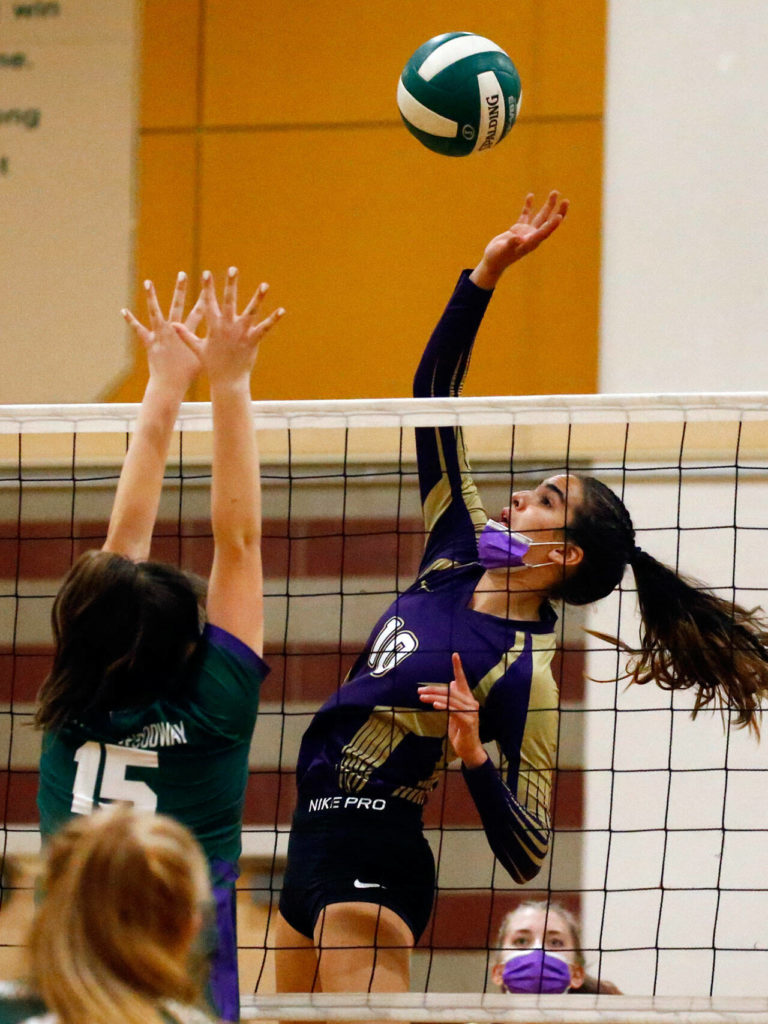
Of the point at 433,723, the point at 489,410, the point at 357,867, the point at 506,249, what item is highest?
the point at 506,249

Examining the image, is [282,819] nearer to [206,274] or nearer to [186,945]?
[206,274]

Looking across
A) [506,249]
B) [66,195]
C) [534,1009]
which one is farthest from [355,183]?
[534,1009]

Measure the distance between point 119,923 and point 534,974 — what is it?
8.82 feet

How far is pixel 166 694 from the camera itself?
2.20 meters

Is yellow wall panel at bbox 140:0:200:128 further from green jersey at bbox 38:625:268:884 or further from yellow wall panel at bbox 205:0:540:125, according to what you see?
green jersey at bbox 38:625:268:884

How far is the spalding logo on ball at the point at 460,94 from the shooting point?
3699mm

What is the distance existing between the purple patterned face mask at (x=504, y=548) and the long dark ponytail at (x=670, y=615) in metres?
0.12

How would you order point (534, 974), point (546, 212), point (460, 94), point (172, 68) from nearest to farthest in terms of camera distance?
point (546, 212), point (460, 94), point (534, 974), point (172, 68)

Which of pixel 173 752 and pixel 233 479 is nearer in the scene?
pixel 173 752

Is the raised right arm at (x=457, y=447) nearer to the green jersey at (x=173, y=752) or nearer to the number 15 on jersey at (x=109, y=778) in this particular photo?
the green jersey at (x=173, y=752)

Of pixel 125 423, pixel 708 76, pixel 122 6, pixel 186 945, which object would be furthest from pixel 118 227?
pixel 186 945

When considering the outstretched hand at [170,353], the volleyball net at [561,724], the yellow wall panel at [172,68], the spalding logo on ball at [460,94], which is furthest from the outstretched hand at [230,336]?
the yellow wall panel at [172,68]

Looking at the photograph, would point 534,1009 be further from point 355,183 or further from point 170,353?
point 355,183

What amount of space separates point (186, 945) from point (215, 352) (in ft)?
4.06
